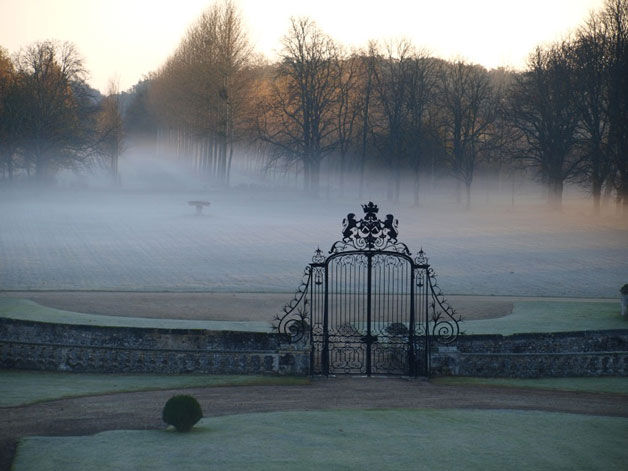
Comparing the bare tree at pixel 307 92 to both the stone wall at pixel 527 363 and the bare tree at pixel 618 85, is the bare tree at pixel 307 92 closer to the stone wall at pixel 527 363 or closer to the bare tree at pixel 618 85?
the bare tree at pixel 618 85

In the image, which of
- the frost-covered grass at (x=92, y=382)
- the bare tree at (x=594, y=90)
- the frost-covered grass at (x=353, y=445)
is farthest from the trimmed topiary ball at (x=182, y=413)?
the bare tree at (x=594, y=90)

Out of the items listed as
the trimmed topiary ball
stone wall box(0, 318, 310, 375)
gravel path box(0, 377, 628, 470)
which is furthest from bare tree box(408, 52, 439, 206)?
the trimmed topiary ball

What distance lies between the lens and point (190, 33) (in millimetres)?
102188

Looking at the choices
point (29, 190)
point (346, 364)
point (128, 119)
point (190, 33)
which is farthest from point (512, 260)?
point (128, 119)

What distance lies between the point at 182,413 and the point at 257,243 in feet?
113

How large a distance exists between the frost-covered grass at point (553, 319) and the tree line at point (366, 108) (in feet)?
114

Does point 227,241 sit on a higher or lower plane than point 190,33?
lower

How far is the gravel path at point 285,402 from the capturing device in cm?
1302

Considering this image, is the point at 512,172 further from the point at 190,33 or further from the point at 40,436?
the point at 40,436

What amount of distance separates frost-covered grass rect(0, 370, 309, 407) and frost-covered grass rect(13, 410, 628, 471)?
3513mm

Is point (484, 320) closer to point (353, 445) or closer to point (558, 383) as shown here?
point (558, 383)

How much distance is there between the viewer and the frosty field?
107ft

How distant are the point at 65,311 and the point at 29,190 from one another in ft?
187

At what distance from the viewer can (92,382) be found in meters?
17.0
